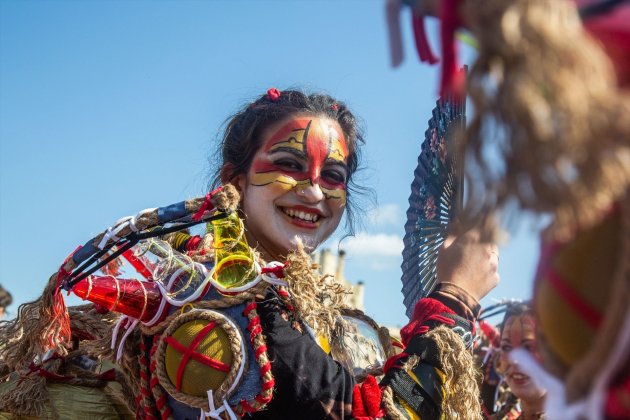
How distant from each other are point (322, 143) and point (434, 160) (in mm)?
424

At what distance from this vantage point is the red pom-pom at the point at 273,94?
2748 mm

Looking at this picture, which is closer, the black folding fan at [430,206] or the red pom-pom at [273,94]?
the black folding fan at [430,206]

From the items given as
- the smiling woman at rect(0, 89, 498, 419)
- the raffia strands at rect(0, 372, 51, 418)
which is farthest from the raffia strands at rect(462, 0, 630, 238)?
the raffia strands at rect(0, 372, 51, 418)

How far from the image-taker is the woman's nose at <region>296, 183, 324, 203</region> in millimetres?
2518

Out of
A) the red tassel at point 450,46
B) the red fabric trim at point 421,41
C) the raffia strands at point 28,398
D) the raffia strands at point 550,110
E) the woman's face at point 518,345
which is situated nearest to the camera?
the raffia strands at point 550,110

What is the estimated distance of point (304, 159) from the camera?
8.38 feet

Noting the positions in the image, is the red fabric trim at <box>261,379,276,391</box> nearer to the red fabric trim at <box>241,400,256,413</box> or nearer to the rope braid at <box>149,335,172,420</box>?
the red fabric trim at <box>241,400,256,413</box>

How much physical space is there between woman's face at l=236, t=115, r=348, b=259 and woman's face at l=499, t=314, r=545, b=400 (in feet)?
4.67

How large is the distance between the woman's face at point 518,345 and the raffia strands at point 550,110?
2.85 m

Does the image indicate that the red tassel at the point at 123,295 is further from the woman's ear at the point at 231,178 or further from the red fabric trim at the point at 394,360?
the red fabric trim at the point at 394,360

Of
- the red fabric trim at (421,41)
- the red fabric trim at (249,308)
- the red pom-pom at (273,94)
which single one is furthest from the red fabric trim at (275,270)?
the red fabric trim at (421,41)

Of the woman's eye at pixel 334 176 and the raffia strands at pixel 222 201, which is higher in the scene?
the woman's eye at pixel 334 176

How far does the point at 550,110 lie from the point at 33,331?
76.9 inches

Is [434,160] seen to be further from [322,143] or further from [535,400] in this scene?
[535,400]
